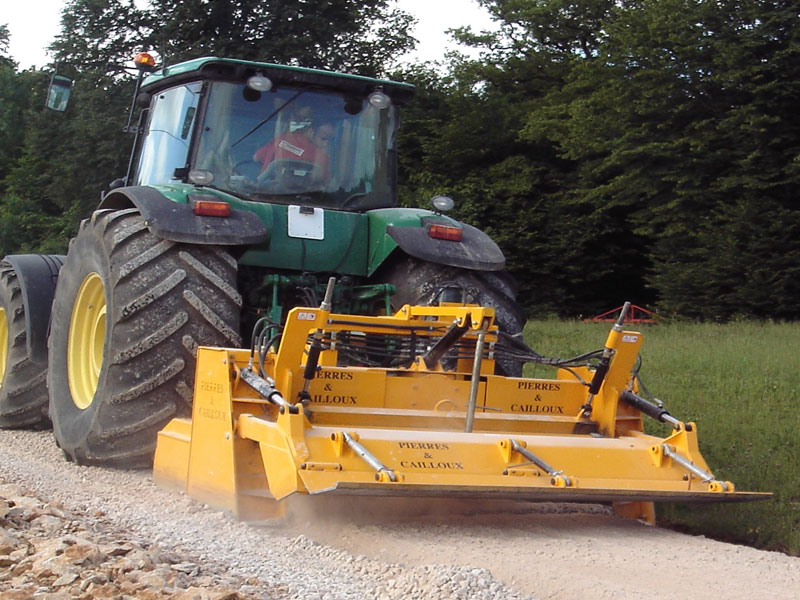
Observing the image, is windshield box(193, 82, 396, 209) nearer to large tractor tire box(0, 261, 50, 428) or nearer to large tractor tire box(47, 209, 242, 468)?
large tractor tire box(47, 209, 242, 468)

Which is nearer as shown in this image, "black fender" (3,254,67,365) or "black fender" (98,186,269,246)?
"black fender" (98,186,269,246)

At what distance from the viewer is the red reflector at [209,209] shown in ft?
18.5

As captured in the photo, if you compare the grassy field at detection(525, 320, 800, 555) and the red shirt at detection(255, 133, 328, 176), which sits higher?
the red shirt at detection(255, 133, 328, 176)

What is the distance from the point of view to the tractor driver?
20.6 feet

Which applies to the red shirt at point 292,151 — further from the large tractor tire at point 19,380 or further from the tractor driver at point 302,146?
the large tractor tire at point 19,380

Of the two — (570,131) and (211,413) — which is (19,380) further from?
(570,131)

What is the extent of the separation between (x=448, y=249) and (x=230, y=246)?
1.21 meters

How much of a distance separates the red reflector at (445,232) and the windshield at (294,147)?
573mm

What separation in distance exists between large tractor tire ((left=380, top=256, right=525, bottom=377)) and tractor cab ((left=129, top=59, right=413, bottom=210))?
0.60 metres

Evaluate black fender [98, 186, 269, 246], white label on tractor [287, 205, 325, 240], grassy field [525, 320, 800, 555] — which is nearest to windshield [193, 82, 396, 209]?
white label on tractor [287, 205, 325, 240]

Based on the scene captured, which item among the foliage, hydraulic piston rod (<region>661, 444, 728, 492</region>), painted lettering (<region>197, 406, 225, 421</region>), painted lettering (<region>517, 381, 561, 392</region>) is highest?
the foliage

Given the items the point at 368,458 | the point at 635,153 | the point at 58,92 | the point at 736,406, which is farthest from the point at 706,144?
the point at 368,458

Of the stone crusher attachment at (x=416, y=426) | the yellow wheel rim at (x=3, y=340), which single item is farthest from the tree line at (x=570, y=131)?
the stone crusher attachment at (x=416, y=426)

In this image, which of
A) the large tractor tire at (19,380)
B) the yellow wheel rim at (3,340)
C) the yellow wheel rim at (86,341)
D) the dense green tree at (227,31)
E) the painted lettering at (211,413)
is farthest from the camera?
the dense green tree at (227,31)
